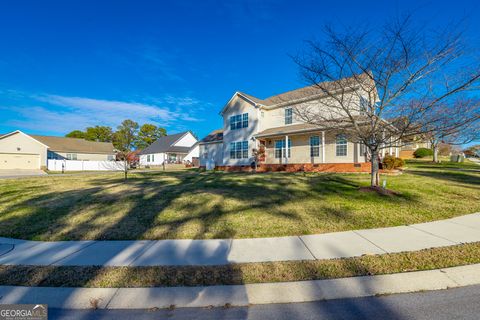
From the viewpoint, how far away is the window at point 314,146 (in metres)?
17.8

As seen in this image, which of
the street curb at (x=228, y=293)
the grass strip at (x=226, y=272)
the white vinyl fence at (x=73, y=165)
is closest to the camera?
the street curb at (x=228, y=293)

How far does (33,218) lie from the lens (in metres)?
6.02

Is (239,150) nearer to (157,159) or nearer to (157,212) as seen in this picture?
(157,212)

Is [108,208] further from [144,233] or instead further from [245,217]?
[245,217]

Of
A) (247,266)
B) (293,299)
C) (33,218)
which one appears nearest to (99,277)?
(247,266)

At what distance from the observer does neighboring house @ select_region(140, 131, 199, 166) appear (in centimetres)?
4172

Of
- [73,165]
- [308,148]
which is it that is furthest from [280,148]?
[73,165]

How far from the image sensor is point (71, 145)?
3738cm

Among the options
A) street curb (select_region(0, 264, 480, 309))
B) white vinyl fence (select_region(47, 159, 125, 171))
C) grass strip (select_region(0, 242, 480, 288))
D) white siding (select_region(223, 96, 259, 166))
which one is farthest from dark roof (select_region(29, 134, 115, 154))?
street curb (select_region(0, 264, 480, 309))

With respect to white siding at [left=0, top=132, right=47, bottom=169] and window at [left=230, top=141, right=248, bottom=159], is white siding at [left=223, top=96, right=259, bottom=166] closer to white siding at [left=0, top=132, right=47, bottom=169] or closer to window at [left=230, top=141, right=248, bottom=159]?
window at [left=230, top=141, right=248, bottom=159]

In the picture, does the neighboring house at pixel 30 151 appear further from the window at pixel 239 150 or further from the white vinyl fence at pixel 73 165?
the window at pixel 239 150

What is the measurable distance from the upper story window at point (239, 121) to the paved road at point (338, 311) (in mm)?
19432

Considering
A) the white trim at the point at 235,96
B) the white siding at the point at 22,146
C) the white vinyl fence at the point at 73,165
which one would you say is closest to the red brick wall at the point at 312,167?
the white trim at the point at 235,96

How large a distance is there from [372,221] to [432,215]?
5.93ft
